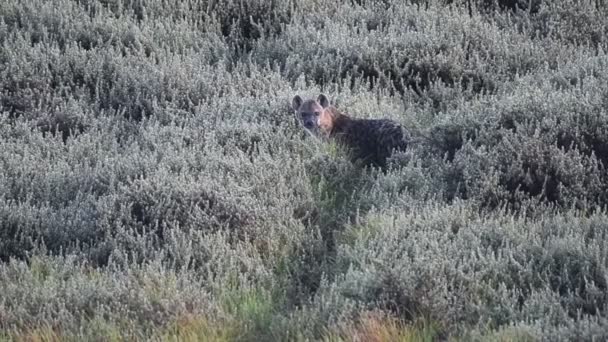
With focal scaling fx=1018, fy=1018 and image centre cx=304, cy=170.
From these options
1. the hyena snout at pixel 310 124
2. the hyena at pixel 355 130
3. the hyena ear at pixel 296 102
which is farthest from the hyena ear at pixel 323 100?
the hyena snout at pixel 310 124

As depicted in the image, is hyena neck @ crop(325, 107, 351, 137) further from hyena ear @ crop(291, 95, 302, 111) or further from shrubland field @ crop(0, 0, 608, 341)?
shrubland field @ crop(0, 0, 608, 341)

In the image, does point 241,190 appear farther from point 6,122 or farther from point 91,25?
point 91,25

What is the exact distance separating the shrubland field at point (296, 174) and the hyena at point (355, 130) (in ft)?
0.62

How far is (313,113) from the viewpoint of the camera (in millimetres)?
8953

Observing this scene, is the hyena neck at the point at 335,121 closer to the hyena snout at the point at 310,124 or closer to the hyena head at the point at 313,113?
the hyena head at the point at 313,113

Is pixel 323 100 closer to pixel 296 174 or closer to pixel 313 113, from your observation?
pixel 313 113

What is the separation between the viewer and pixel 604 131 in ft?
26.9

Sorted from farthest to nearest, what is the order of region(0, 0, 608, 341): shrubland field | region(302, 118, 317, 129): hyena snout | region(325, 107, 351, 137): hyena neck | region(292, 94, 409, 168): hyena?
region(325, 107, 351, 137): hyena neck
region(302, 118, 317, 129): hyena snout
region(292, 94, 409, 168): hyena
region(0, 0, 608, 341): shrubland field

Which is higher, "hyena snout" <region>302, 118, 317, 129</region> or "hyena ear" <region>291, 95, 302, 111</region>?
"hyena ear" <region>291, 95, 302, 111</region>

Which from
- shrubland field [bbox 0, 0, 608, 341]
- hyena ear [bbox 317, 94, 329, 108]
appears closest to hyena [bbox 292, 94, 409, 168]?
hyena ear [bbox 317, 94, 329, 108]

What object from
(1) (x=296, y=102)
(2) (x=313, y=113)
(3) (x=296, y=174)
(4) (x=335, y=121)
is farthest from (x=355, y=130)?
(3) (x=296, y=174)

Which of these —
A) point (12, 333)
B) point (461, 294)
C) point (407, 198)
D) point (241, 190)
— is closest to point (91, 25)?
point (241, 190)

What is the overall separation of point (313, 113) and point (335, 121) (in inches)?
14.8

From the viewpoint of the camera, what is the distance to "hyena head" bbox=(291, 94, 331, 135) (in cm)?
895
